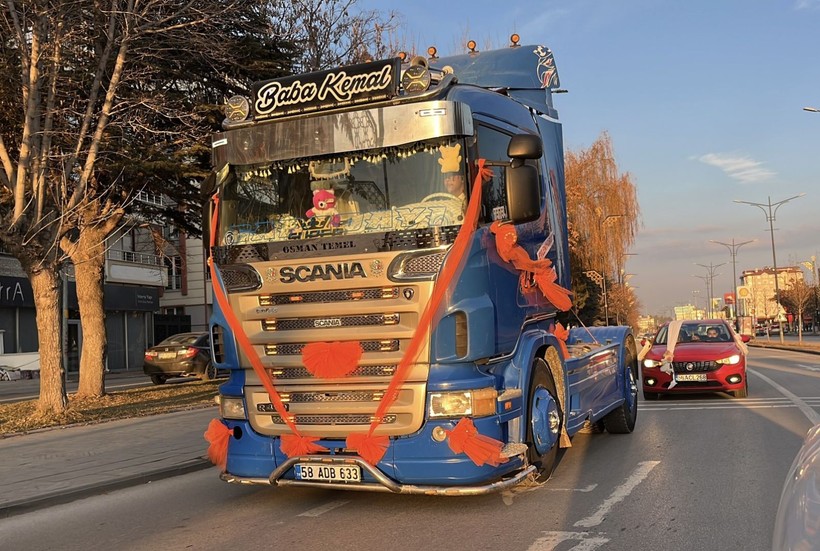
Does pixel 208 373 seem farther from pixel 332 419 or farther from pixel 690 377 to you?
pixel 332 419

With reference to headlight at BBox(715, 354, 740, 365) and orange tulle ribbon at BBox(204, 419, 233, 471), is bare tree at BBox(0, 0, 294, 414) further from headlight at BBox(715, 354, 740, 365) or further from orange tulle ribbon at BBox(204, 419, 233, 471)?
headlight at BBox(715, 354, 740, 365)

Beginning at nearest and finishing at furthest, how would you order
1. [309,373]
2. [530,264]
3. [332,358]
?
[332,358] < [309,373] < [530,264]

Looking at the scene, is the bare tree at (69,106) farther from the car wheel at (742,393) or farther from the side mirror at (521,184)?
the car wheel at (742,393)

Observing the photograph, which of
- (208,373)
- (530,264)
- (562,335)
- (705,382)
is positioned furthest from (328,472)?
(208,373)

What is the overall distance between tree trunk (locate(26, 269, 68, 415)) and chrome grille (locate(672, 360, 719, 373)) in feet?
35.9

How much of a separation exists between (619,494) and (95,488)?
5048 millimetres

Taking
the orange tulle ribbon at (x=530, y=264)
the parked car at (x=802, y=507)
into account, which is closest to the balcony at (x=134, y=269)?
the orange tulle ribbon at (x=530, y=264)

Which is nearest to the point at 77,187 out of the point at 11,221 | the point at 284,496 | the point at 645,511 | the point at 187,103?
the point at 11,221

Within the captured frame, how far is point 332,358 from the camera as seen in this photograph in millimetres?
5629

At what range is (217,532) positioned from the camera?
5.57 metres

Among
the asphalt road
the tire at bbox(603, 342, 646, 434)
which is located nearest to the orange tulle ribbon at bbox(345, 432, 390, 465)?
the asphalt road

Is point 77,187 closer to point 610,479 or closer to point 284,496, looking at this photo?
point 284,496

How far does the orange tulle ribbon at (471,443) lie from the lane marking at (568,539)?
0.65 meters

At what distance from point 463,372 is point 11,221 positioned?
32.0 ft
